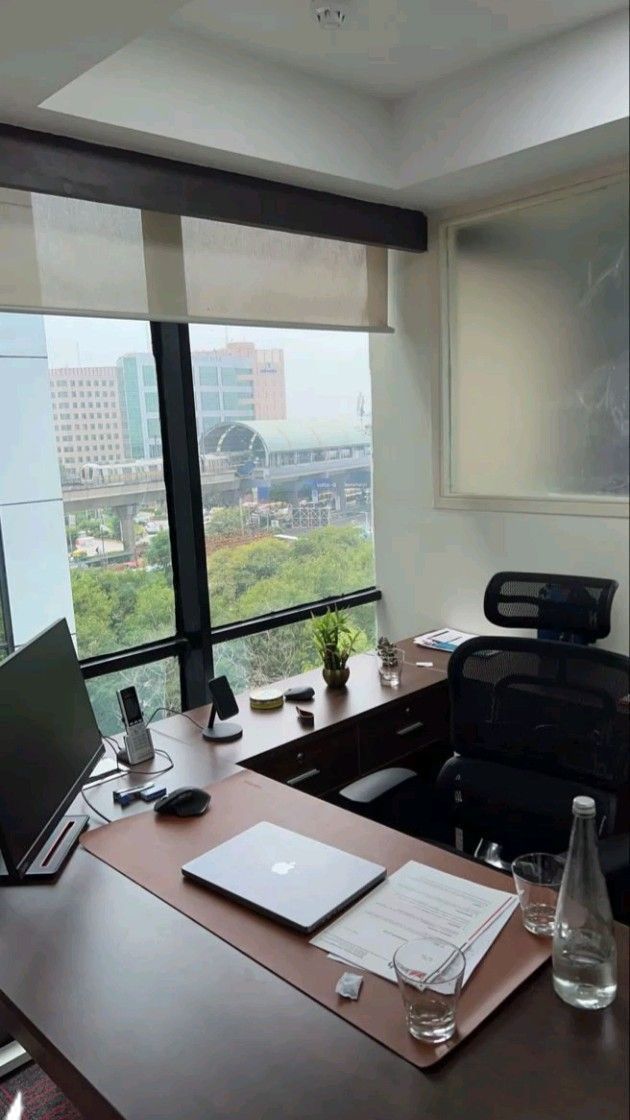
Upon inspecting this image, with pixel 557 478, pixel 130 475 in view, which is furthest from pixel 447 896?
pixel 130 475

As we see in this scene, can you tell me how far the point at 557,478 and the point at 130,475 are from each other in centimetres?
186

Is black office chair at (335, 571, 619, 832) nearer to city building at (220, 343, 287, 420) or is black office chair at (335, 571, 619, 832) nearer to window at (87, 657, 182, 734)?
city building at (220, 343, 287, 420)

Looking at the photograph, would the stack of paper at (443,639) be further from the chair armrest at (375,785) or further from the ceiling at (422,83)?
the chair armrest at (375,785)

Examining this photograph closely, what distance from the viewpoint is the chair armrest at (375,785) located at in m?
1.71

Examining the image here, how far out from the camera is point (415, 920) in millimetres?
1132

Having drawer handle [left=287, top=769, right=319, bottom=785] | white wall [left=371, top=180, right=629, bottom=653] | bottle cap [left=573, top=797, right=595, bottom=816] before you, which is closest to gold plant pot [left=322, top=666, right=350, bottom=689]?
drawer handle [left=287, top=769, right=319, bottom=785]

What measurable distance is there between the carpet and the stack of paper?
1521 millimetres

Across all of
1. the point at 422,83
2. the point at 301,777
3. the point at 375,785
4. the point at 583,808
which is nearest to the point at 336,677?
the point at 301,777

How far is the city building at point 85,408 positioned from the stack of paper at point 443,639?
1.54 m

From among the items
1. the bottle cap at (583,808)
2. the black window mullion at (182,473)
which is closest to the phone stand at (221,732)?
the black window mullion at (182,473)

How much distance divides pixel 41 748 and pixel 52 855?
0.20m

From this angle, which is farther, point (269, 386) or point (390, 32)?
point (269, 386)

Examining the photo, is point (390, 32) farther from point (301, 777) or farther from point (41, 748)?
point (301, 777)

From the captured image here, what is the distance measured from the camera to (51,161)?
177 centimetres
